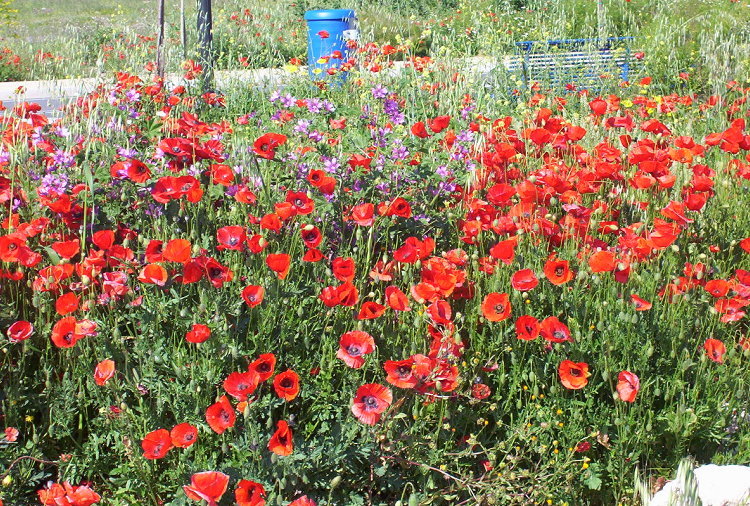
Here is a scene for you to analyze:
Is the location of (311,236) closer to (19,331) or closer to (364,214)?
(364,214)

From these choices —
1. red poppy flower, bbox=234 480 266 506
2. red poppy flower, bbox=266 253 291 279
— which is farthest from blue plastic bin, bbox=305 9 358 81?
red poppy flower, bbox=234 480 266 506

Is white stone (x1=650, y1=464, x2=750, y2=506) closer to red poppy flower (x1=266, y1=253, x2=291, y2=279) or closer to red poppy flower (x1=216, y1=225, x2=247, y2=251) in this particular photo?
red poppy flower (x1=266, y1=253, x2=291, y2=279)

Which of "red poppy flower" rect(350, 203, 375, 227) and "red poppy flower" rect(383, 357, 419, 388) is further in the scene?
"red poppy flower" rect(350, 203, 375, 227)

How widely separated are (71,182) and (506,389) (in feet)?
5.57

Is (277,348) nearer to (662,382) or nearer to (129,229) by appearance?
(129,229)

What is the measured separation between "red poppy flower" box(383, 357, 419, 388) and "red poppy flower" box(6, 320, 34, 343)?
1.00 meters

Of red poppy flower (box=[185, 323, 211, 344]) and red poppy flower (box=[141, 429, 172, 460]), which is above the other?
red poppy flower (box=[185, 323, 211, 344])

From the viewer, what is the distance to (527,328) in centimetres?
214

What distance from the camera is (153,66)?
18.1 feet

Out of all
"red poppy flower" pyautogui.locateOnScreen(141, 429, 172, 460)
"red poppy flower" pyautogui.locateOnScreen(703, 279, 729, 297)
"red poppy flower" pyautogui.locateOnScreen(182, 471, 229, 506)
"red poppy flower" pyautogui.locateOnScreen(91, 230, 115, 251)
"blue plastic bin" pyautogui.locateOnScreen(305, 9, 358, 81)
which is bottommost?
"red poppy flower" pyautogui.locateOnScreen(141, 429, 172, 460)

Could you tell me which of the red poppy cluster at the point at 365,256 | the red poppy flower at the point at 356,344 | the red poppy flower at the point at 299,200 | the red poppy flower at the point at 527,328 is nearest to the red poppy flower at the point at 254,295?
the red poppy cluster at the point at 365,256

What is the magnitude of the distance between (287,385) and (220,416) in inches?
7.1

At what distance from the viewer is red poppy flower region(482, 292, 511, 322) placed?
84.2 inches

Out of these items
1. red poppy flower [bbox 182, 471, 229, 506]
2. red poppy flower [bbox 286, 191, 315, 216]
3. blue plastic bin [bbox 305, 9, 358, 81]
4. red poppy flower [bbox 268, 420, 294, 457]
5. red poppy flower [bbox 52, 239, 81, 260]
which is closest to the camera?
red poppy flower [bbox 182, 471, 229, 506]
